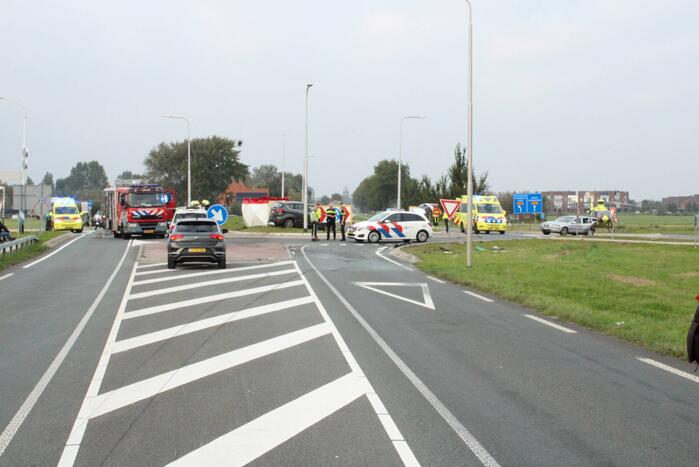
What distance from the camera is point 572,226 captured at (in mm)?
48969

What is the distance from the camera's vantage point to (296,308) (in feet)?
43.9

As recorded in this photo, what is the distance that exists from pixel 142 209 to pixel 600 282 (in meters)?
25.1

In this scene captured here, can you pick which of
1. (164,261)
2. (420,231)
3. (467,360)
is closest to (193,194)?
(420,231)

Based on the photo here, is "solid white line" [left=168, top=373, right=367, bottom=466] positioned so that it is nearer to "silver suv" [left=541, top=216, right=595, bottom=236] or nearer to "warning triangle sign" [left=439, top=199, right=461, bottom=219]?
"warning triangle sign" [left=439, top=199, right=461, bottom=219]

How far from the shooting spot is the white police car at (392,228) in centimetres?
3609

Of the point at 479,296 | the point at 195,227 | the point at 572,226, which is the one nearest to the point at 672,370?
the point at 479,296

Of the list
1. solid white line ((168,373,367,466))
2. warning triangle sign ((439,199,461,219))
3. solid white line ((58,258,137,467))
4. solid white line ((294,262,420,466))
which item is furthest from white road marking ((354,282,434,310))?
warning triangle sign ((439,199,461,219))

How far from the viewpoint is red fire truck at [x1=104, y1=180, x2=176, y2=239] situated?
122 ft

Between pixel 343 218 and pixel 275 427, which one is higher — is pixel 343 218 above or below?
above

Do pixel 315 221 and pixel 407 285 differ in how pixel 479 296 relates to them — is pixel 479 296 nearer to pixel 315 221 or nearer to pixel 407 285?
pixel 407 285

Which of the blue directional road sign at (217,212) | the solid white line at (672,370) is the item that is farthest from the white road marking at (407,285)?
the blue directional road sign at (217,212)

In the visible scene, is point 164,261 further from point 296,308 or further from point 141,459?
point 141,459

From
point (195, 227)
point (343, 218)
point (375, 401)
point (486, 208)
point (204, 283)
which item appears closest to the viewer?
point (375, 401)

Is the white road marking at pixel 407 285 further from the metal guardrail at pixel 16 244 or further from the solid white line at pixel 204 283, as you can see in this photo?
the metal guardrail at pixel 16 244
